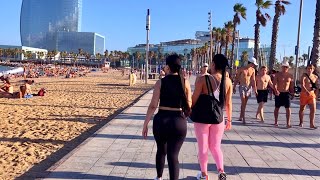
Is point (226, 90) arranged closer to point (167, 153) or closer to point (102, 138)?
point (167, 153)

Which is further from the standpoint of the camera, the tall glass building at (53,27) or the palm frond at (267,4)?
the tall glass building at (53,27)

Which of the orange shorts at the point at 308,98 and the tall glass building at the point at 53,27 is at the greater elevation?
the tall glass building at the point at 53,27

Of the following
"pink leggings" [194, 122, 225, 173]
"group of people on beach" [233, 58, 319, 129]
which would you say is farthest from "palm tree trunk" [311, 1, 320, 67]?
"pink leggings" [194, 122, 225, 173]

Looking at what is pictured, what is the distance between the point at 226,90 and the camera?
476 centimetres

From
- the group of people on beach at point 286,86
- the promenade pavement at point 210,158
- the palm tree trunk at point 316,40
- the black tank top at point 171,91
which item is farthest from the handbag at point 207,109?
the palm tree trunk at point 316,40

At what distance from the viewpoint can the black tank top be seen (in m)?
4.25

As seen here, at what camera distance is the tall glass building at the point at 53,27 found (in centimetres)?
18038

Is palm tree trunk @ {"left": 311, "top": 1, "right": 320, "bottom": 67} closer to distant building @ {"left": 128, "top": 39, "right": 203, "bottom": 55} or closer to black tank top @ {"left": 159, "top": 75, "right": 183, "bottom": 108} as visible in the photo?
black tank top @ {"left": 159, "top": 75, "right": 183, "bottom": 108}

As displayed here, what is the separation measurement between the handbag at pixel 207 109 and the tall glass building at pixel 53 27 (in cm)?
18155

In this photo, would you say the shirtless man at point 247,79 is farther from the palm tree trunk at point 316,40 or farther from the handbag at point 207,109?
the palm tree trunk at point 316,40

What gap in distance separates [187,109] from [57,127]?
248 inches

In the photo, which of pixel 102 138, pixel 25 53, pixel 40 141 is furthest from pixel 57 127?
pixel 25 53

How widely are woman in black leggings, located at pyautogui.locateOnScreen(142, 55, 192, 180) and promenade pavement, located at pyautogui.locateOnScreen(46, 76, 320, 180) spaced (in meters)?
0.93

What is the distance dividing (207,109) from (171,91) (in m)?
0.54
